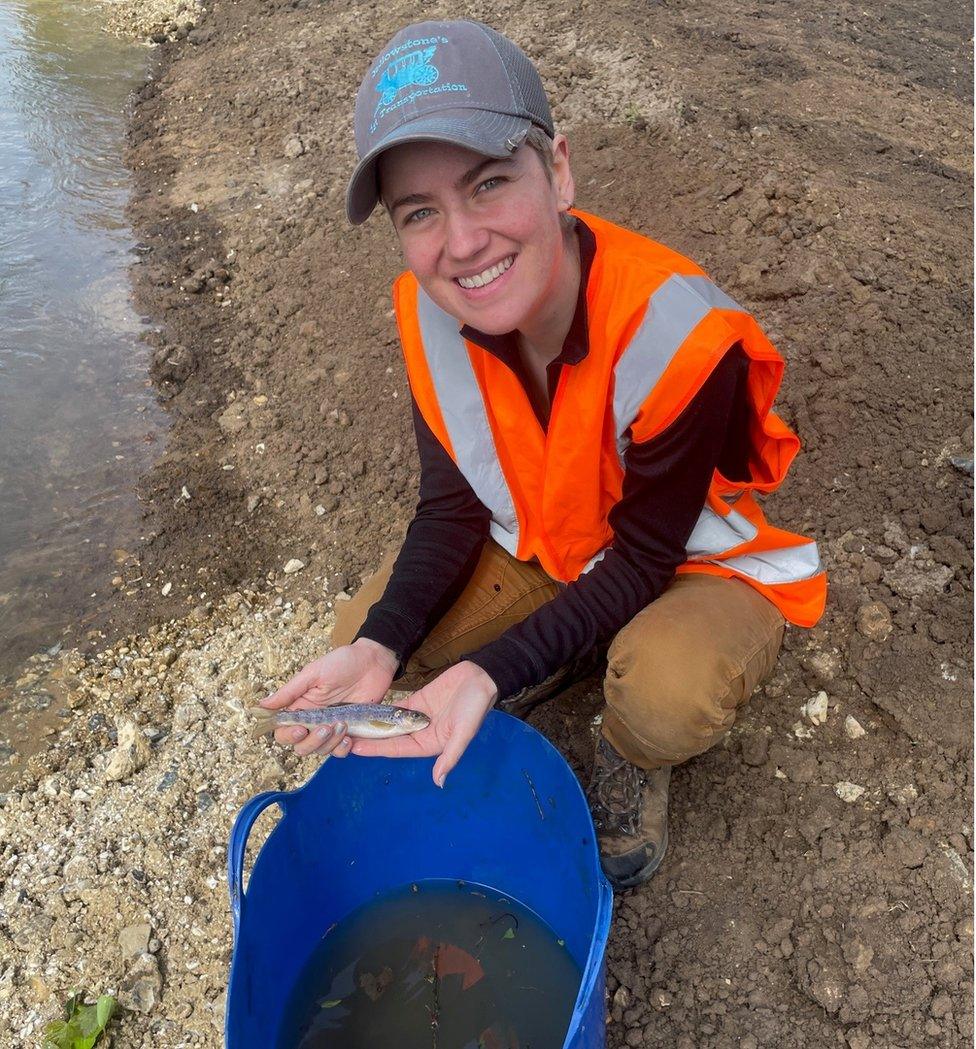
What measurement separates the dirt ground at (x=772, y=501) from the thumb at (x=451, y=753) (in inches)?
29.0

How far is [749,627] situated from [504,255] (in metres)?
0.98

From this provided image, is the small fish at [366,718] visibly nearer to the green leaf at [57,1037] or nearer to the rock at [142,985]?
the rock at [142,985]

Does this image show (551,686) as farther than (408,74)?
Yes

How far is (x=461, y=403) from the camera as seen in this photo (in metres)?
2.13

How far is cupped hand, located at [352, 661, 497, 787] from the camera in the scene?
6.09ft

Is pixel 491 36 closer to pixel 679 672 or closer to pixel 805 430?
pixel 679 672

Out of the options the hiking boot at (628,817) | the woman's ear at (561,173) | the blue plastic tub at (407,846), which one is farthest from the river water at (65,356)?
the woman's ear at (561,173)

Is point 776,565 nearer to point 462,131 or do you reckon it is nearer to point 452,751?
point 452,751

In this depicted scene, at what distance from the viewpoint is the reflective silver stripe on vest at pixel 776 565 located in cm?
212

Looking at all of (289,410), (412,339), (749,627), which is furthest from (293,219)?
(749,627)

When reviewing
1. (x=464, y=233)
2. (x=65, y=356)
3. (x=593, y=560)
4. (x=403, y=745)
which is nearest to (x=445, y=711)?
(x=403, y=745)

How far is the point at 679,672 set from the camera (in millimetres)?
1939

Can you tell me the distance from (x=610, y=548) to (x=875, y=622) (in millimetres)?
930

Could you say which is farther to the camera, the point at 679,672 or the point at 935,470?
the point at 935,470
